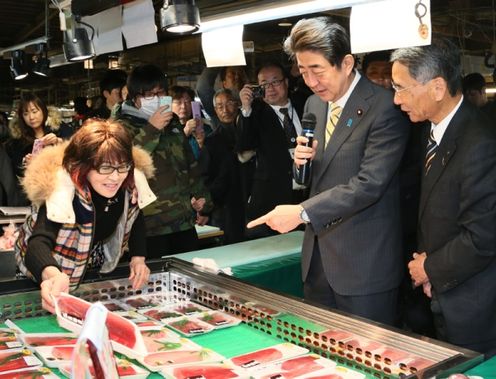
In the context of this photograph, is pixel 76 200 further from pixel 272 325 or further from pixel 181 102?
pixel 181 102

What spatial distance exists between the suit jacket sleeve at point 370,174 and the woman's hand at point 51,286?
33.5 inches

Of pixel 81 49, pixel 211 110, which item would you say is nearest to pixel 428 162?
pixel 81 49

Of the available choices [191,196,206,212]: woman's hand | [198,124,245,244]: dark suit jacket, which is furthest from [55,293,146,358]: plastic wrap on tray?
[198,124,245,244]: dark suit jacket

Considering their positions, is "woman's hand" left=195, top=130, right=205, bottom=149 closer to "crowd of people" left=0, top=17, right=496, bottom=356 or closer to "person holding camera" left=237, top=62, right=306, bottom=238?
"person holding camera" left=237, top=62, right=306, bottom=238

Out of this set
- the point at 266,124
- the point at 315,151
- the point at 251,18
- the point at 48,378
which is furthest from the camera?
the point at 266,124

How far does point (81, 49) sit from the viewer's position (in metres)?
2.88

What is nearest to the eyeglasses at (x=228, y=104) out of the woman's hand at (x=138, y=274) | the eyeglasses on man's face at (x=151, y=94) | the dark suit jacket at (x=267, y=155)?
the dark suit jacket at (x=267, y=155)

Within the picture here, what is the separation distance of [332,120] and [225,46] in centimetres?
52

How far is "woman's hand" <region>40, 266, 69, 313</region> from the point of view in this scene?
1.81 m

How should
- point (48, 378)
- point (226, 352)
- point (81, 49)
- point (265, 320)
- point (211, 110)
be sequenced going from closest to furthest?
point (48, 378) → point (226, 352) → point (265, 320) → point (81, 49) → point (211, 110)

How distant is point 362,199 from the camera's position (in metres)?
2.06

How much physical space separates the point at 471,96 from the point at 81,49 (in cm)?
276

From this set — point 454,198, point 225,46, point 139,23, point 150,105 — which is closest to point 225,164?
point 150,105

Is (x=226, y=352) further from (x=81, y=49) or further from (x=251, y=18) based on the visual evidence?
(x=81, y=49)
